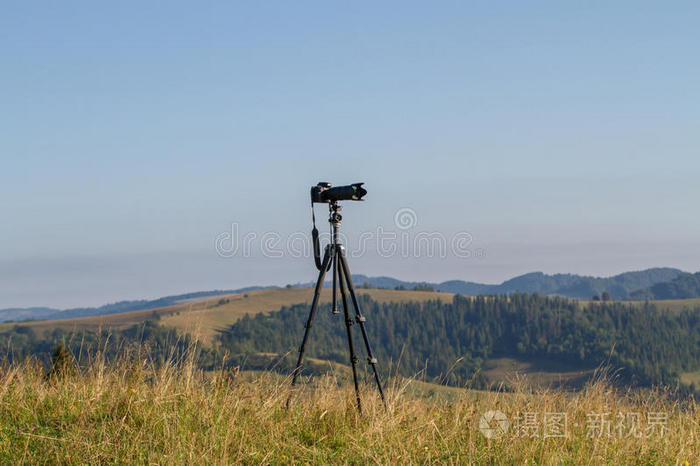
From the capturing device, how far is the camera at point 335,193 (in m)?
6.46

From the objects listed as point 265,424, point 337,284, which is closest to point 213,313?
point 337,284

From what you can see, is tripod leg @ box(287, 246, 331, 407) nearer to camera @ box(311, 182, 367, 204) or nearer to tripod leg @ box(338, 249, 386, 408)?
tripod leg @ box(338, 249, 386, 408)

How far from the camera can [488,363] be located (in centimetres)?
18638

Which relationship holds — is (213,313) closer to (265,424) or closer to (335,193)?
(335,193)

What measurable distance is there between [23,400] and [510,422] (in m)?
4.75

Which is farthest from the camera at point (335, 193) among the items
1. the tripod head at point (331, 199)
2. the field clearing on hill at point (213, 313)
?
the field clearing on hill at point (213, 313)

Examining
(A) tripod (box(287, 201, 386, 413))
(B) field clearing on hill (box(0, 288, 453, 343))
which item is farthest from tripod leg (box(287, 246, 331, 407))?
(B) field clearing on hill (box(0, 288, 453, 343))

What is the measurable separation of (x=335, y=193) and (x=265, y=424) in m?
2.42

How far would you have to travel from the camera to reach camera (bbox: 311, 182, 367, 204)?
21.2ft

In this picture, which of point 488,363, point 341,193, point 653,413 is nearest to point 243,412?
point 341,193

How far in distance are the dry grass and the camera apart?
6.63 ft

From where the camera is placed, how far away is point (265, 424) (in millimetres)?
5734

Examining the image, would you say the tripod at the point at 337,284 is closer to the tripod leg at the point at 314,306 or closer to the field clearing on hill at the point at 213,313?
the tripod leg at the point at 314,306

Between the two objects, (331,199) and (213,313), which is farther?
(213,313)
